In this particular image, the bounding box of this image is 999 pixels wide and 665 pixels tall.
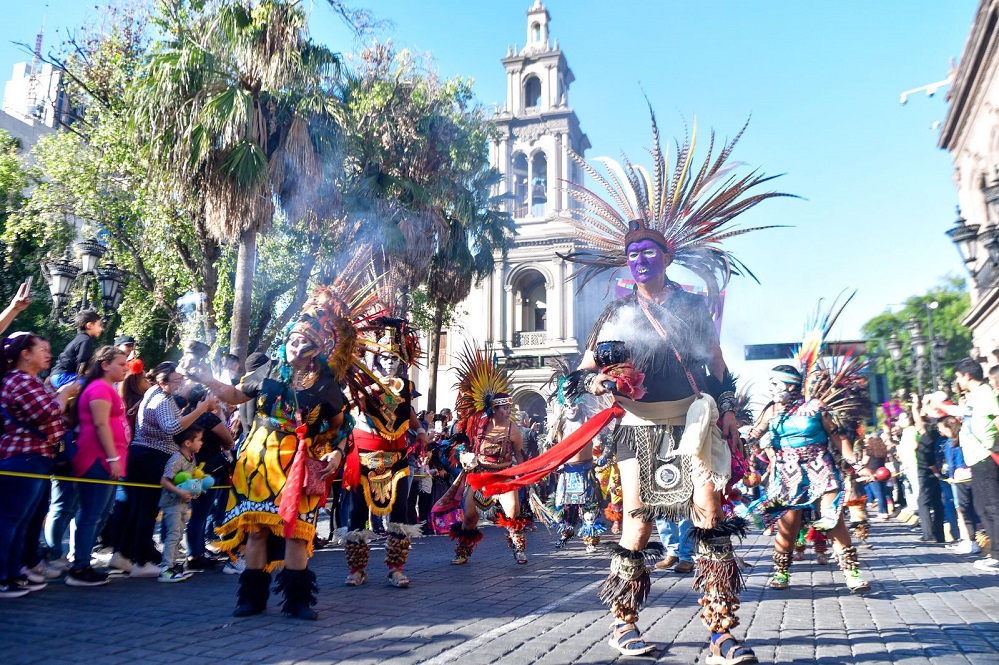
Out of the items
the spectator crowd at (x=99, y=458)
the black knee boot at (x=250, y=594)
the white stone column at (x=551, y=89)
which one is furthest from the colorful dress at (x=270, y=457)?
the white stone column at (x=551, y=89)

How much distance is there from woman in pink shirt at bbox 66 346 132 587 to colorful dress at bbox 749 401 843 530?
586 centimetres

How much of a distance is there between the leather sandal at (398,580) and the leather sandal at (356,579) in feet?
0.98

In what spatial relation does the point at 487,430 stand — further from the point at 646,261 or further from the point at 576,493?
the point at 646,261

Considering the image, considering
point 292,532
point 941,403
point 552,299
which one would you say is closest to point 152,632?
point 292,532

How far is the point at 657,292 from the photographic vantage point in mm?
4734

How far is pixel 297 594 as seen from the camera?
16.1 ft

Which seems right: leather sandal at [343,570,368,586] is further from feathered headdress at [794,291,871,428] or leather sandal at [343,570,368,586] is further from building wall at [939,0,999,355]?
building wall at [939,0,999,355]

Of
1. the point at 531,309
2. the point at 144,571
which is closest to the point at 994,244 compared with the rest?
the point at 144,571

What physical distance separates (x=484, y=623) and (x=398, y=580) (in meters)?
1.65

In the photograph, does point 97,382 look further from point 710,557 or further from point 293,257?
point 293,257

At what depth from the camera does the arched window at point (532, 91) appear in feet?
153

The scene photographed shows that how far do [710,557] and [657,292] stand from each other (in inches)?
64.1

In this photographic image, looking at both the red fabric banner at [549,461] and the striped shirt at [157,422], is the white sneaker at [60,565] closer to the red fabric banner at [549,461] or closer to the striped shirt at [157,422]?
the striped shirt at [157,422]

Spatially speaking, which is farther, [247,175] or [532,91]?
[532,91]
